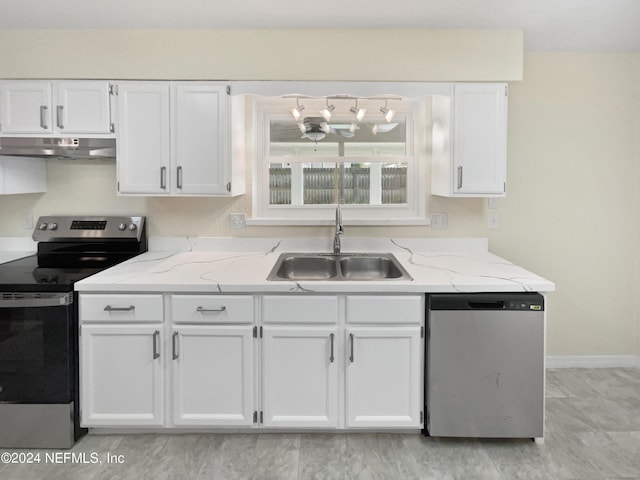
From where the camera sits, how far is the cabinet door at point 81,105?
3115mm

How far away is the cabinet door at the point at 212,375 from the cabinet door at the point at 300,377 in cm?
10

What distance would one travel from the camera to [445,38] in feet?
10.2

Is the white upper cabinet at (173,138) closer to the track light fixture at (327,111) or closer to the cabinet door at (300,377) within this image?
the track light fixture at (327,111)

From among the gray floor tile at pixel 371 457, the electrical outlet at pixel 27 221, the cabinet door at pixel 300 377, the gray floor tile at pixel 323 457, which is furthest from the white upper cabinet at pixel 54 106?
the gray floor tile at pixel 371 457

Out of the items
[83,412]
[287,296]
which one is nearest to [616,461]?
[287,296]

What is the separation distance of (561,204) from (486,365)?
159 centimetres

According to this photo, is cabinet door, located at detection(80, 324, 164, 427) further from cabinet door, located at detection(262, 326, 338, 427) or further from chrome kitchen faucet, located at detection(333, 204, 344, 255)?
chrome kitchen faucet, located at detection(333, 204, 344, 255)

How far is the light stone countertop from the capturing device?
8.75 ft

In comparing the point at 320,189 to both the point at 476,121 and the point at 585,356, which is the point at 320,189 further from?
the point at 585,356

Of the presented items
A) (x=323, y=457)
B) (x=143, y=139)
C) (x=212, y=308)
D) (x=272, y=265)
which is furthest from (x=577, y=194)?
(x=143, y=139)

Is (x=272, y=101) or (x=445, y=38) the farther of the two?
(x=272, y=101)

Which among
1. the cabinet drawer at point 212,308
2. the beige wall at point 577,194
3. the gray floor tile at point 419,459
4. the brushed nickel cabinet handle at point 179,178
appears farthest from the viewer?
the beige wall at point 577,194

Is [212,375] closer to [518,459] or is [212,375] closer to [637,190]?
[518,459]

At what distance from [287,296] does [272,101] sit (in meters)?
1.50
